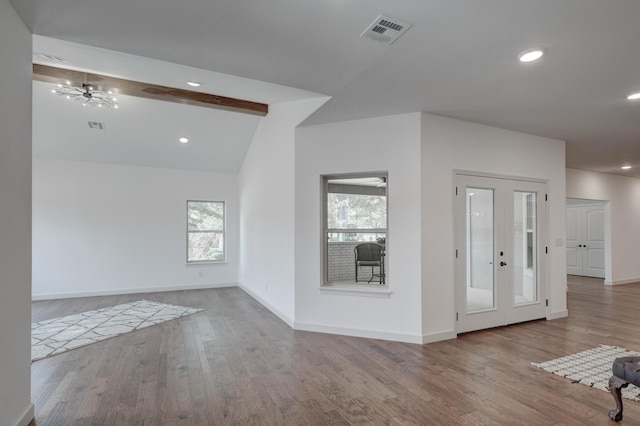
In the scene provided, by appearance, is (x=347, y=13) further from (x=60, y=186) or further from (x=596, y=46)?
(x=60, y=186)

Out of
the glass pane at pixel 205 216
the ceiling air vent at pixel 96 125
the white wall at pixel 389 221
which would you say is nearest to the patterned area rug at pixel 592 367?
the white wall at pixel 389 221

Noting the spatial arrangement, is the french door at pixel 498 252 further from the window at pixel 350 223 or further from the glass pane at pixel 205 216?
the glass pane at pixel 205 216


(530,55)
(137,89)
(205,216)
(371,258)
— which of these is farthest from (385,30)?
(205,216)

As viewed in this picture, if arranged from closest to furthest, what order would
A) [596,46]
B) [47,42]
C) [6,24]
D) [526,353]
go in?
[6,24] → [596,46] → [47,42] → [526,353]

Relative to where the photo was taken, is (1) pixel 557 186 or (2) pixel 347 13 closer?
(2) pixel 347 13

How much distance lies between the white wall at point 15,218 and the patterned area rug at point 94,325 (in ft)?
5.78

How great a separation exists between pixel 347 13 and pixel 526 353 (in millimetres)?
3862

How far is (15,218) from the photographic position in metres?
2.13

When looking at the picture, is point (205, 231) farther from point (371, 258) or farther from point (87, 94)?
point (371, 258)

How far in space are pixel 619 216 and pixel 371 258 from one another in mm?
7770

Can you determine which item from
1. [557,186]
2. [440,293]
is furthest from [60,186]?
[557,186]

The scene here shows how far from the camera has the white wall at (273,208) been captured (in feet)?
15.4

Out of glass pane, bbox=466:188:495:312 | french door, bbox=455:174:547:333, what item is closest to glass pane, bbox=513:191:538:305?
french door, bbox=455:174:547:333

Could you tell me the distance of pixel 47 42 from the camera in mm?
3260
